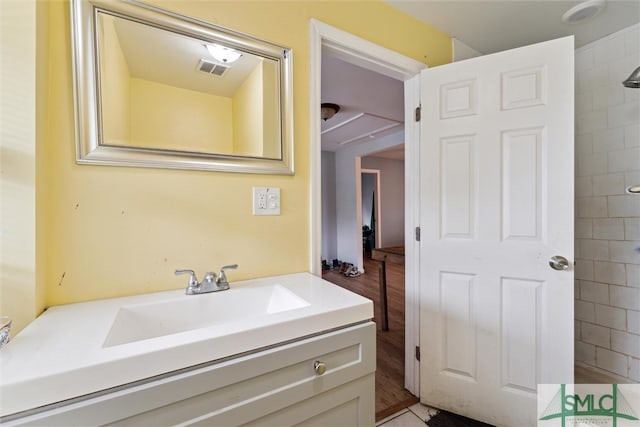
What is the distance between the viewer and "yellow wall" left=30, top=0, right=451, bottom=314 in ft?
2.72

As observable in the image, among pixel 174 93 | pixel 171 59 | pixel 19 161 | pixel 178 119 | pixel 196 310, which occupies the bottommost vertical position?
pixel 196 310

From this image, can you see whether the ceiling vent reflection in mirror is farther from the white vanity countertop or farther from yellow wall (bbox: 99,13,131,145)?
the white vanity countertop

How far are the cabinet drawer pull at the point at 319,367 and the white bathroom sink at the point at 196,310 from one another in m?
0.17

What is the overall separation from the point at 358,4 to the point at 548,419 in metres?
2.39

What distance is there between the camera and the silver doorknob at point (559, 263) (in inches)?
47.9

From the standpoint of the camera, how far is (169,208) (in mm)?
979

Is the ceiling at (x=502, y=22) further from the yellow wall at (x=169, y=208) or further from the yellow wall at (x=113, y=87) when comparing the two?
the yellow wall at (x=113, y=87)

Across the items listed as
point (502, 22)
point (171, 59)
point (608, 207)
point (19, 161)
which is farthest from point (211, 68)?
point (608, 207)

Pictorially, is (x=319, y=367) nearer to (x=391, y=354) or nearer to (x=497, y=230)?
(x=497, y=230)

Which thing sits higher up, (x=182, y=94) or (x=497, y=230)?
(x=182, y=94)

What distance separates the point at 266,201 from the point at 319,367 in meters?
0.70

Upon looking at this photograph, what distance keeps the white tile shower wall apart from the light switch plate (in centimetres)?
216

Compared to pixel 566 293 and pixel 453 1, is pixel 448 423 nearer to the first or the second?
pixel 566 293

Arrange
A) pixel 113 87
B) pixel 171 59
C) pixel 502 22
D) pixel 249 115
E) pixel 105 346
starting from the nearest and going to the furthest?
pixel 105 346
pixel 113 87
pixel 171 59
pixel 249 115
pixel 502 22
